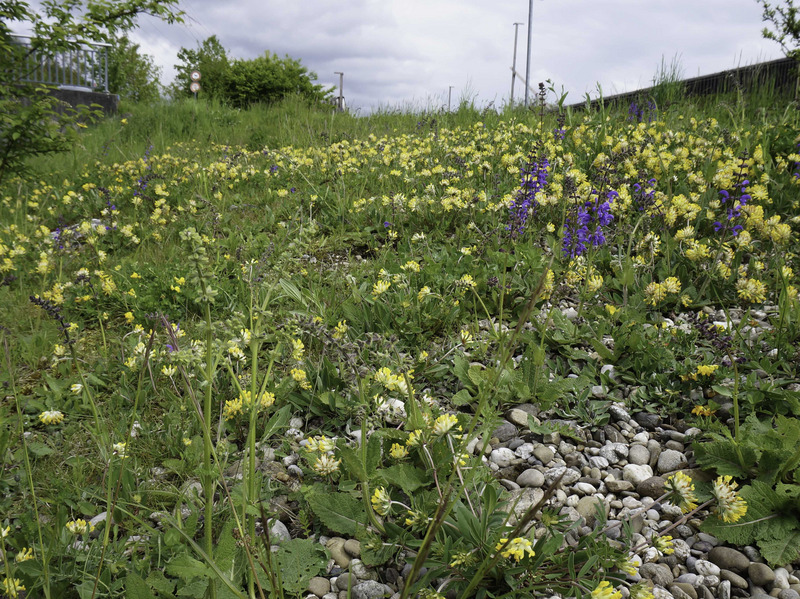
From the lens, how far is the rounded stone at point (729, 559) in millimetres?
1512

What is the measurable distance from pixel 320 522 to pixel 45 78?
20.6m

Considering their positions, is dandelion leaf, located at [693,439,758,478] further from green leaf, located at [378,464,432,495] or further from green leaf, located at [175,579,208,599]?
green leaf, located at [175,579,208,599]

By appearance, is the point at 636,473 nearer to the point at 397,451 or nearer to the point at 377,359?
the point at 397,451

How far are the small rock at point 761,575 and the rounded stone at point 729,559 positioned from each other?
3 centimetres

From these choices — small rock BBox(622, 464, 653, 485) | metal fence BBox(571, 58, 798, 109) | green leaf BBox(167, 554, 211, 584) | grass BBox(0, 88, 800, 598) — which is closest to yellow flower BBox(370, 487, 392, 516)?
grass BBox(0, 88, 800, 598)

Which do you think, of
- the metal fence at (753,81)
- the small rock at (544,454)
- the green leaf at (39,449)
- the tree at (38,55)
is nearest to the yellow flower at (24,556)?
the green leaf at (39,449)

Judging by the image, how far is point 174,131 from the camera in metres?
10.5

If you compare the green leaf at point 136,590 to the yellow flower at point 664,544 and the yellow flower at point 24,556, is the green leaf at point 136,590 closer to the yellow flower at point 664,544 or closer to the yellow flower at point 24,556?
the yellow flower at point 24,556

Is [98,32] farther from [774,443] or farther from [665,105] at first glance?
[665,105]

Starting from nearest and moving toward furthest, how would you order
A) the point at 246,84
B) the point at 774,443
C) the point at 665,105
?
1. the point at 774,443
2. the point at 665,105
3. the point at 246,84

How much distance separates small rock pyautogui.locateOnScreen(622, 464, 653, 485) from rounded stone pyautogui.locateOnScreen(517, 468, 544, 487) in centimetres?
31

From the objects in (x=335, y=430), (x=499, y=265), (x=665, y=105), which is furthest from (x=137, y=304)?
(x=665, y=105)

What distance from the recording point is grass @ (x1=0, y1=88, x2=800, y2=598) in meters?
1.43

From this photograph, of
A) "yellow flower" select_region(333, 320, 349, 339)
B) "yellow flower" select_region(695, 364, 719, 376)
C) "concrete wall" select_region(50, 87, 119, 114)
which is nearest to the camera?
"yellow flower" select_region(333, 320, 349, 339)
